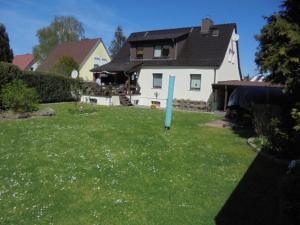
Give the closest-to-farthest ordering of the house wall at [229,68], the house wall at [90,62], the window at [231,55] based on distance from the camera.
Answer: the house wall at [229,68], the window at [231,55], the house wall at [90,62]

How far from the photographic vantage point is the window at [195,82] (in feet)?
91.3

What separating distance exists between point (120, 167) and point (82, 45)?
4028 centimetres

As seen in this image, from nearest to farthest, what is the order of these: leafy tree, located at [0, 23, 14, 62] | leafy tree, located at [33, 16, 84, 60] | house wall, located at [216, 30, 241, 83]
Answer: house wall, located at [216, 30, 241, 83], leafy tree, located at [0, 23, 14, 62], leafy tree, located at [33, 16, 84, 60]

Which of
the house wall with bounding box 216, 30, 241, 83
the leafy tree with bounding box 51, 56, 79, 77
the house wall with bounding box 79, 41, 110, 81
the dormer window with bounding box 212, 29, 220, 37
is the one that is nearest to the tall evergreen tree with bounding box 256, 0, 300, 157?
the house wall with bounding box 216, 30, 241, 83

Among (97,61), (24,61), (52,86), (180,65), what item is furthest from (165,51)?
(24,61)

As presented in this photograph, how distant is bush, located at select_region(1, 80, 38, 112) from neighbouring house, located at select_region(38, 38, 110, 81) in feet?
83.6

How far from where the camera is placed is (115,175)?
7.61 metres

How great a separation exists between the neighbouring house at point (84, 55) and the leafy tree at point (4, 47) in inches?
329

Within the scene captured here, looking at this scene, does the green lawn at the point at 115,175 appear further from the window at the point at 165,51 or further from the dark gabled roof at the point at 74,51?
the dark gabled roof at the point at 74,51

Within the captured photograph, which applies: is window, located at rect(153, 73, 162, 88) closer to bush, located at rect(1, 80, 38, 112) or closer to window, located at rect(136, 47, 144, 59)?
window, located at rect(136, 47, 144, 59)

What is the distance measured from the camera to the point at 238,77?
1277 inches

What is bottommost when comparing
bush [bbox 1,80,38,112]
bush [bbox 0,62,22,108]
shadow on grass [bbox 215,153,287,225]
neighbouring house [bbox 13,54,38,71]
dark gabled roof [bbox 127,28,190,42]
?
shadow on grass [bbox 215,153,287,225]

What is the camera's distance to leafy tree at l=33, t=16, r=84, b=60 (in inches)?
2507

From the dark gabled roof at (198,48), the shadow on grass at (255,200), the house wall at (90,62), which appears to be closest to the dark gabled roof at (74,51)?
the house wall at (90,62)
